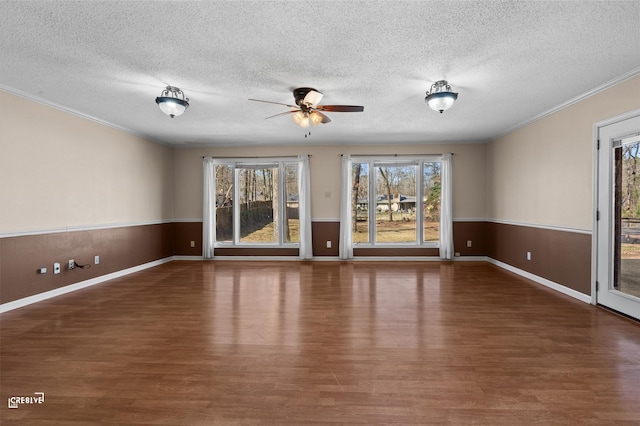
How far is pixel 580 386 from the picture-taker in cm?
197

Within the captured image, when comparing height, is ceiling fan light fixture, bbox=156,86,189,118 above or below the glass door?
above

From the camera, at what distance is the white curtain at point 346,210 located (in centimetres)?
641

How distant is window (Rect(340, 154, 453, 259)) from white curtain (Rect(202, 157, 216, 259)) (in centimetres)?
284

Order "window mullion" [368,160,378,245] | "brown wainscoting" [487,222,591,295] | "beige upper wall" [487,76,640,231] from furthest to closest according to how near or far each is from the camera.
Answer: "window mullion" [368,160,378,245], "brown wainscoting" [487,222,591,295], "beige upper wall" [487,76,640,231]

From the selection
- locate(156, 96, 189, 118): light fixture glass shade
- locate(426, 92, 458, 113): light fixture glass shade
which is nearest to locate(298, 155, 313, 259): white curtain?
locate(156, 96, 189, 118): light fixture glass shade

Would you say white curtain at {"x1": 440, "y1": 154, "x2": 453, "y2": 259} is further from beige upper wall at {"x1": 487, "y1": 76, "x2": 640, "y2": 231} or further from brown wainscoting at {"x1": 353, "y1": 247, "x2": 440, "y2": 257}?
beige upper wall at {"x1": 487, "y1": 76, "x2": 640, "y2": 231}

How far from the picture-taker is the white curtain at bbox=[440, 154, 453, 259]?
6.29 metres

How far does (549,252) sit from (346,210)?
3496 mm

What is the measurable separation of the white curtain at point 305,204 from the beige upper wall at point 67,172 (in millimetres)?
2996

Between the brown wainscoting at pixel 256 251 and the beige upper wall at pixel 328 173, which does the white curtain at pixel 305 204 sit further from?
the brown wainscoting at pixel 256 251

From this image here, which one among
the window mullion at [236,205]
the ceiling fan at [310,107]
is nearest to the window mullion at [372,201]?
the window mullion at [236,205]

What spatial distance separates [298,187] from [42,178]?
4.10 m

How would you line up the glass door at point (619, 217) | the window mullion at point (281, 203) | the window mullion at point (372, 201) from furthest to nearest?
the window mullion at point (281, 203)
the window mullion at point (372, 201)
the glass door at point (619, 217)

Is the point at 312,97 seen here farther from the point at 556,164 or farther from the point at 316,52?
the point at 556,164
